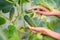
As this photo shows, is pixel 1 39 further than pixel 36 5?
No

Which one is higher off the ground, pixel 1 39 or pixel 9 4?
pixel 9 4

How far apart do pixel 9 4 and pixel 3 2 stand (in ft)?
0.09

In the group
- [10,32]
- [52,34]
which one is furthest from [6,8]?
[52,34]

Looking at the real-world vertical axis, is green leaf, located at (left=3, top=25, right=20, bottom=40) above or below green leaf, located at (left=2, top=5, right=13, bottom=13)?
below

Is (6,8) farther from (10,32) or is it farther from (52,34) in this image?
(52,34)

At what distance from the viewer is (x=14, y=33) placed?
0.71 metres

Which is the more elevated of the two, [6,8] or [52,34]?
[6,8]

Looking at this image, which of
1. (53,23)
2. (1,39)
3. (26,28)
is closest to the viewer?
(1,39)

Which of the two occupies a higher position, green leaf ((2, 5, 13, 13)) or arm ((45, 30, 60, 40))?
green leaf ((2, 5, 13, 13))

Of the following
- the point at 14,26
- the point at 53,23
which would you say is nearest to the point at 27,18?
the point at 14,26

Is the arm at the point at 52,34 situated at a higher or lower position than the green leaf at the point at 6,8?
lower

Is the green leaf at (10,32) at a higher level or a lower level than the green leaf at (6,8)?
lower

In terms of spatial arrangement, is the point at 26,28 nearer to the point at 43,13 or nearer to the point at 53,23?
the point at 43,13

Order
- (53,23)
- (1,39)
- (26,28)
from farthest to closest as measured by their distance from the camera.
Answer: (53,23) < (26,28) < (1,39)
